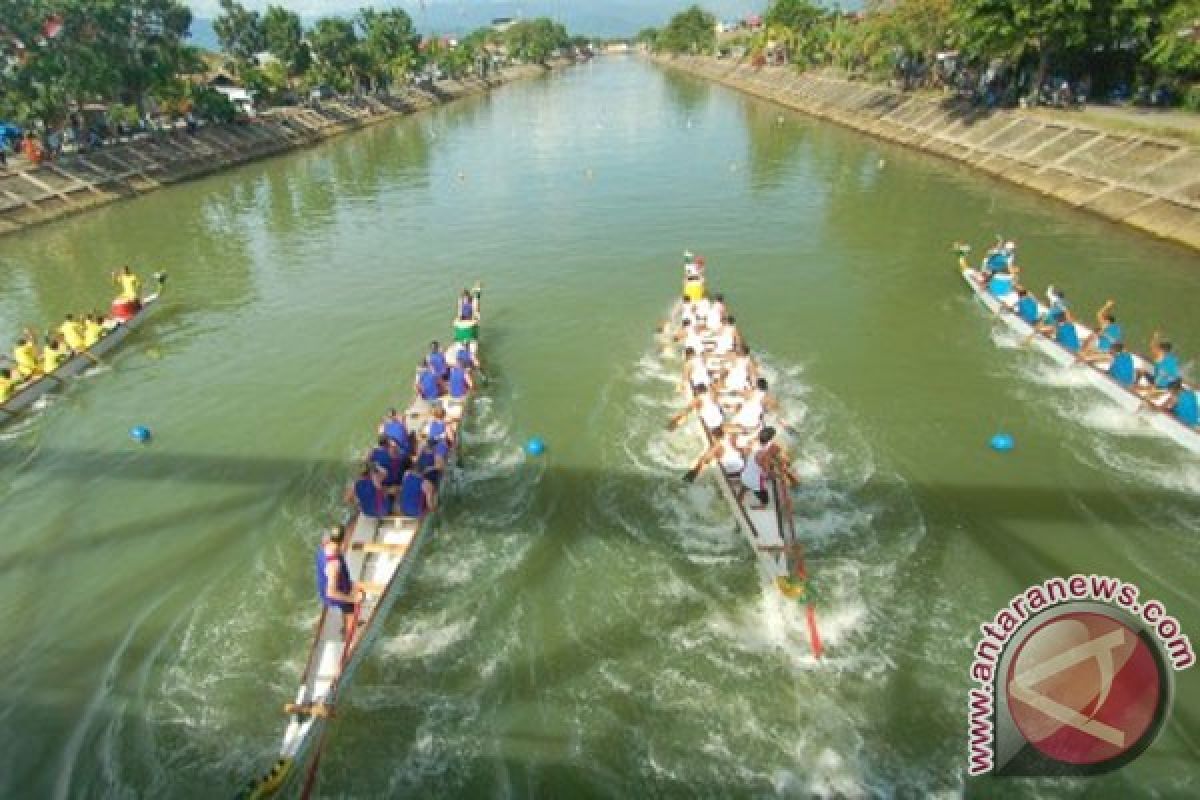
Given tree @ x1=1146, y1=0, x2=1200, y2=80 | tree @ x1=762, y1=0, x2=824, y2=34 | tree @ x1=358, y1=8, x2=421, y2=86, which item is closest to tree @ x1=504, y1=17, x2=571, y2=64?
tree @ x1=358, y1=8, x2=421, y2=86

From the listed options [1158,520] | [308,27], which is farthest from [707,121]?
[1158,520]

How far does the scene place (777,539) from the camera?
12.0 metres

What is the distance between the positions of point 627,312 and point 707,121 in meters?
52.9

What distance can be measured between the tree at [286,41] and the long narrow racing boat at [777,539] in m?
82.5

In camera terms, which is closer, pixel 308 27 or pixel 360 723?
pixel 360 723

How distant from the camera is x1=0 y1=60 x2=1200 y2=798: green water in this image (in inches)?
381

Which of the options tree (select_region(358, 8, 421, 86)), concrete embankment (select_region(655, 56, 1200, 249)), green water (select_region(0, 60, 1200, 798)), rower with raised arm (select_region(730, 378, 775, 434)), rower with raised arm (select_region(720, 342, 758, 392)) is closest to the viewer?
green water (select_region(0, 60, 1200, 798))

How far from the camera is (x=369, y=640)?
10727 mm

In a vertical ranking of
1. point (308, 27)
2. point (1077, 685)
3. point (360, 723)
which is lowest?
point (360, 723)

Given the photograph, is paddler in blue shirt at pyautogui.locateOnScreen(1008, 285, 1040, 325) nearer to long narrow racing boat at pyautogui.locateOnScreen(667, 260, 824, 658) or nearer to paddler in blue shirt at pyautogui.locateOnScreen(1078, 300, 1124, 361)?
paddler in blue shirt at pyautogui.locateOnScreen(1078, 300, 1124, 361)

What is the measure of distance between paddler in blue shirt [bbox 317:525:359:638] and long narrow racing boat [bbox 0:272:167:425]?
13579 mm

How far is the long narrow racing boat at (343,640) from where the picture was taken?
893 centimetres

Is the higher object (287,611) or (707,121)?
(707,121)

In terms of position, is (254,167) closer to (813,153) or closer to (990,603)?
(813,153)
